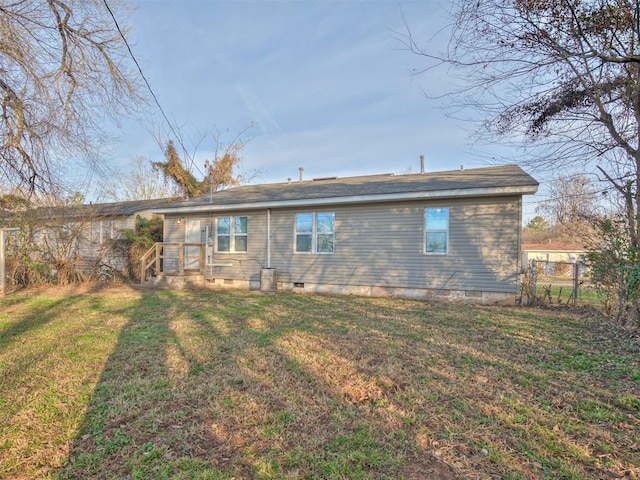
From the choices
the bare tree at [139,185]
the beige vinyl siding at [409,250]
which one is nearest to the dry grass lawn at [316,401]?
the beige vinyl siding at [409,250]

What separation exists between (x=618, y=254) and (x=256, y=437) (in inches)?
282

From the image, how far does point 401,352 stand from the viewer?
Result: 4.53 metres

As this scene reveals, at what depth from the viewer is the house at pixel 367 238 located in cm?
869

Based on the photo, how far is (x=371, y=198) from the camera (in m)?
9.48

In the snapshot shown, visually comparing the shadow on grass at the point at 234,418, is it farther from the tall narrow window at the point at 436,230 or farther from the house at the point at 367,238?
the tall narrow window at the point at 436,230

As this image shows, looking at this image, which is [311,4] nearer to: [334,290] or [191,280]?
[334,290]

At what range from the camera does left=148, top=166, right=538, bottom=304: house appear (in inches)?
342

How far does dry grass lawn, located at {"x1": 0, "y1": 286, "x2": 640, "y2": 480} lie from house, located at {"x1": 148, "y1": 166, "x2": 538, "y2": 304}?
9.99ft

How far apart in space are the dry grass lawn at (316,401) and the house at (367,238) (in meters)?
3.05

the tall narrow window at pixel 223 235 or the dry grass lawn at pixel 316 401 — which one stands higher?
the tall narrow window at pixel 223 235

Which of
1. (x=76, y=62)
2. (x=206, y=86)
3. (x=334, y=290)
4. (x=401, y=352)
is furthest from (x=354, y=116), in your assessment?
(x=401, y=352)

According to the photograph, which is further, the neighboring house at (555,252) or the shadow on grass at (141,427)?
the neighboring house at (555,252)

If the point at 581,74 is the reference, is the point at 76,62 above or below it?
above

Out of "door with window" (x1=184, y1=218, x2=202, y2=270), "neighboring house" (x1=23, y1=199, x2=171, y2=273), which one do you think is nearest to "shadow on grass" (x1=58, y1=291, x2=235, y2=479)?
"door with window" (x1=184, y1=218, x2=202, y2=270)
